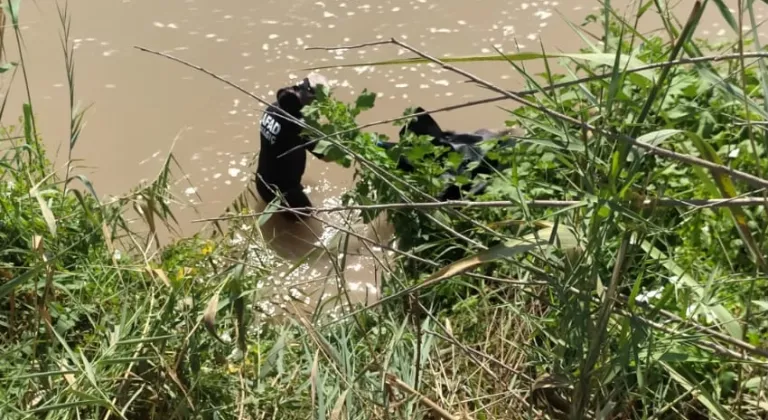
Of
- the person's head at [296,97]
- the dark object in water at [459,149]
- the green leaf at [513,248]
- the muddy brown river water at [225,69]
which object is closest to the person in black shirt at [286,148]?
the person's head at [296,97]

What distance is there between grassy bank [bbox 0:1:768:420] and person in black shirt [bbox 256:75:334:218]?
15.1 inches

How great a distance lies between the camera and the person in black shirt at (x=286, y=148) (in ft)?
7.23

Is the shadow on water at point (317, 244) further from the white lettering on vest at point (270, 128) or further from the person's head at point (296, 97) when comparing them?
the person's head at point (296, 97)

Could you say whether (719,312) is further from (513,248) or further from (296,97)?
(296,97)

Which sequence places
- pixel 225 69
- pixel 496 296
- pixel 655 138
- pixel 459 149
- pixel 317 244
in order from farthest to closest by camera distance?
pixel 225 69
pixel 317 244
pixel 459 149
pixel 496 296
pixel 655 138

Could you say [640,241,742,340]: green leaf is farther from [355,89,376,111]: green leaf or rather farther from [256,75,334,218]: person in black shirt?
[256,75,334,218]: person in black shirt

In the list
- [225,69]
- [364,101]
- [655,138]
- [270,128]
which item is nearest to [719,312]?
[655,138]

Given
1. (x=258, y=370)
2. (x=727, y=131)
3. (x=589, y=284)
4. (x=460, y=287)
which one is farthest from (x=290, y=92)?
(x=589, y=284)

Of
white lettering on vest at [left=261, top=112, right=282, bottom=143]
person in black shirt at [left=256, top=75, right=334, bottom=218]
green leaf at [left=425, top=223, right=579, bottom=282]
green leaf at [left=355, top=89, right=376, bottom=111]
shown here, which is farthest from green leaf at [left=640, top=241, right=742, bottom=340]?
A: white lettering on vest at [left=261, top=112, right=282, bottom=143]

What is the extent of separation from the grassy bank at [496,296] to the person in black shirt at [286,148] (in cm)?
38

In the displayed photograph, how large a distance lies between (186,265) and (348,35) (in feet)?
4.74

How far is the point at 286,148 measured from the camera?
2221 mm

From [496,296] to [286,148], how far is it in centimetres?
86

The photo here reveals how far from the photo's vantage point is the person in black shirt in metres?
2.21
